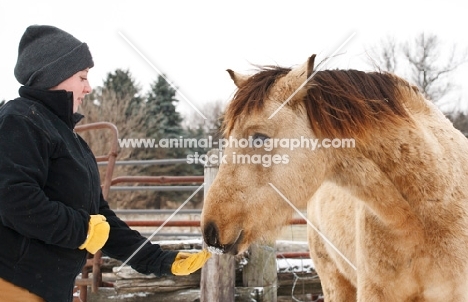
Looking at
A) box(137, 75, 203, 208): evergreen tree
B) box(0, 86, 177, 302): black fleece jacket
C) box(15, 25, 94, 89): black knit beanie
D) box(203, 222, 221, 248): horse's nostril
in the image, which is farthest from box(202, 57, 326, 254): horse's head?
box(137, 75, 203, 208): evergreen tree

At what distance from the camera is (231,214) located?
8.57 ft

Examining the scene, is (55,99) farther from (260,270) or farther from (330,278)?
(260,270)

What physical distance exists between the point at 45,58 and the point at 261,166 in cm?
123

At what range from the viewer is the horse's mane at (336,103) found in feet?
9.21

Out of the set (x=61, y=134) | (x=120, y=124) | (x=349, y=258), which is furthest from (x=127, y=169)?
(x=61, y=134)

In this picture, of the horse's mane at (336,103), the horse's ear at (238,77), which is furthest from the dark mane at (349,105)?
the horse's ear at (238,77)

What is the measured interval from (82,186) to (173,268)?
2.58ft

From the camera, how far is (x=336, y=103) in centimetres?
285

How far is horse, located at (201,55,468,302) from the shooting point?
8.89ft

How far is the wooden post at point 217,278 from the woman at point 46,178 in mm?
2490

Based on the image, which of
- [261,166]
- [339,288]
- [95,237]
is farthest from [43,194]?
[339,288]

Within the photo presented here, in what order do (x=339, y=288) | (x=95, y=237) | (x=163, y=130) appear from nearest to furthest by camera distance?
(x=95, y=237), (x=339, y=288), (x=163, y=130)

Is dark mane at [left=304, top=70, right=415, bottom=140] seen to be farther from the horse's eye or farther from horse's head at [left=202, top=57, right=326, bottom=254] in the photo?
the horse's eye

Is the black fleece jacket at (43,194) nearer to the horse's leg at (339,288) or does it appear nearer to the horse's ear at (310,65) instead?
the horse's ear at (310,65)
